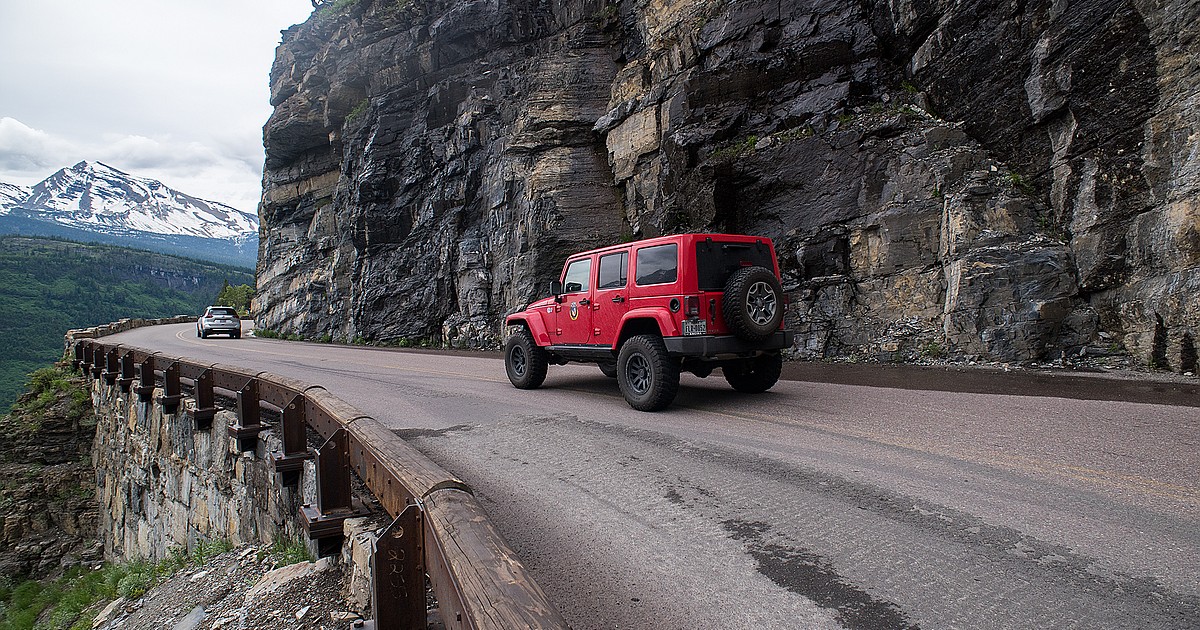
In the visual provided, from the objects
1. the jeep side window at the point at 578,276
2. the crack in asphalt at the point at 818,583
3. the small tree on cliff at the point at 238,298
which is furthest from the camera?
the small tree on cliff at the point at 238,298

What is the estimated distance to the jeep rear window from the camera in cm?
714

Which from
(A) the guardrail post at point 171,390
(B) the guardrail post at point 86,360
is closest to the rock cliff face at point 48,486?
(B) the guardrail post at point 86,360

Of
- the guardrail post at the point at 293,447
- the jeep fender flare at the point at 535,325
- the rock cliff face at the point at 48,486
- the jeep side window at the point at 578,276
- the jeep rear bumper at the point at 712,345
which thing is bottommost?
the rock cliff face at the point at 48,486

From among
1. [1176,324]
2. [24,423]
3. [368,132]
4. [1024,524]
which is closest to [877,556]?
[1024,524]

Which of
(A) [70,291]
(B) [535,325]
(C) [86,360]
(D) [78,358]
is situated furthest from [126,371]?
(A) [70,291]

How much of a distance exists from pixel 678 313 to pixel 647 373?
0.87 m

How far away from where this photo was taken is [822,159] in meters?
13.5

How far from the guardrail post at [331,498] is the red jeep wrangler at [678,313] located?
377cm

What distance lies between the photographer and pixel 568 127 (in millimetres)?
21297

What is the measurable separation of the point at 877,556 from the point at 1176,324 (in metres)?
8.27

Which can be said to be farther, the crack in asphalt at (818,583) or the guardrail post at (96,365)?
the guardrail post at (96,365)

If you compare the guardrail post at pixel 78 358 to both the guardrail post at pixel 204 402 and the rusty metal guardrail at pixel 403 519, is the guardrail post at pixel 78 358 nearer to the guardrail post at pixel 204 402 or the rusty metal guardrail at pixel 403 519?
the guardrail post at pixel 204 402

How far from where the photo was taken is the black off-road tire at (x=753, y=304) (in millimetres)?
6906

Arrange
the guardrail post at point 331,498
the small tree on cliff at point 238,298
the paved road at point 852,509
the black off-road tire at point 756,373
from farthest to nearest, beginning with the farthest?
1. the small tree on cliff at point 238,298
2. the black off-road tire at point 756,373
3. the guardrail post at point 331,498
4. the paved road at point 852,509
